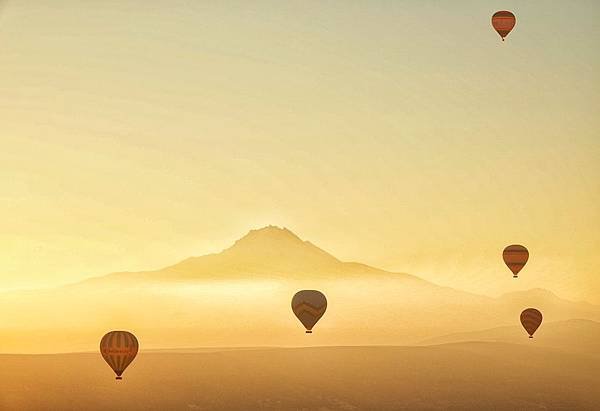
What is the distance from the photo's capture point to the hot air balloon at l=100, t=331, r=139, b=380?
27.2ft

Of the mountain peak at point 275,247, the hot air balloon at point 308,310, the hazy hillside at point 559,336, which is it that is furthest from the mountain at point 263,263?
the hazy hillside at point 559,336

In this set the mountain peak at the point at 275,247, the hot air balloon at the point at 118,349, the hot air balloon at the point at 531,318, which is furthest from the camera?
the hot air balloon at the point at 531,318

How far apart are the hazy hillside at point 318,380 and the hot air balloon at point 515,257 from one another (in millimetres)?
563

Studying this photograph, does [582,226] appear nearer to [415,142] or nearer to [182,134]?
[415,142]

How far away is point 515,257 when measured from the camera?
28.3 feet

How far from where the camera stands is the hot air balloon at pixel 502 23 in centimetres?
879

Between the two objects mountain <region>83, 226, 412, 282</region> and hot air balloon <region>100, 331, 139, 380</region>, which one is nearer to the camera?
hot air balloon <region>100, 331, 139, 380</region>

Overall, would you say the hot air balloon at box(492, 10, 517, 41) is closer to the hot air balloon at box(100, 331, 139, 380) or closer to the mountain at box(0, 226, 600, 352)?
the mountain at box(0, 226, 600, 352)

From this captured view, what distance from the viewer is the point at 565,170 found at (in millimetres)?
8836

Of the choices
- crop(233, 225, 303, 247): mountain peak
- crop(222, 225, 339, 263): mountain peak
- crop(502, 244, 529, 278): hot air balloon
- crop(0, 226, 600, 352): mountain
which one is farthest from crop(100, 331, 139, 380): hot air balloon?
crop(502, 244, 529, 278): hot air balloon

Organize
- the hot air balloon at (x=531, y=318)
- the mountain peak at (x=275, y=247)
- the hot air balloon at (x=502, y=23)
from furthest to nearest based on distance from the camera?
the hot air balloon at (x=502, y=23) < the hot air balloon at (x=531, y=318) < the mountain peak at (x=275, y=247)

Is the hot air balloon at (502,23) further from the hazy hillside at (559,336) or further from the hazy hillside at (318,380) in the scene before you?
the hazy hillside at (318,380)

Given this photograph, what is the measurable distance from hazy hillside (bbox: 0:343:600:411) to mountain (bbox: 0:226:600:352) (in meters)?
0.12

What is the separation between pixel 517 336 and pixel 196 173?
8.53 ft
